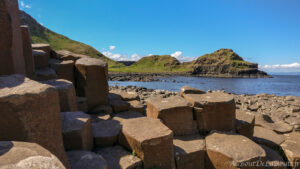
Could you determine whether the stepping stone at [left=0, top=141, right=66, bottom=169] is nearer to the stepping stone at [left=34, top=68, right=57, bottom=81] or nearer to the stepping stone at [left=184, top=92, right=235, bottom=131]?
the stepping stone at [left=184, top=92, right=235, bottom=131]

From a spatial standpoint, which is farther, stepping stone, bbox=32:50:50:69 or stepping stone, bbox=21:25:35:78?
stepping stone, bbox=32:50:50:69

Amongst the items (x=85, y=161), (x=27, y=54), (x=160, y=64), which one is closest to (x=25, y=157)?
(x=85, y=161)

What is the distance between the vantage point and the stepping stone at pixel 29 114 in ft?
6.02

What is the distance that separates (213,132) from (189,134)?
553 millimetres

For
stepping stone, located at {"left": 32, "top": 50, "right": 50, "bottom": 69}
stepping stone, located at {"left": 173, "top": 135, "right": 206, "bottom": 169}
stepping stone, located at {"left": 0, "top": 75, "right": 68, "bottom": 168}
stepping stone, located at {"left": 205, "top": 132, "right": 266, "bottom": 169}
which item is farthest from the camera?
stepping stone, located at {"left": 32, "top": 50, "right": 50, "bottom": 69}

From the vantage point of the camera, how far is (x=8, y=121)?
185 centimetres

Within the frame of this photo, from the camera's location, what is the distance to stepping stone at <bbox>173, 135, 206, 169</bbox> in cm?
335

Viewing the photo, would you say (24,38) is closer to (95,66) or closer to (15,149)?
(95,66)

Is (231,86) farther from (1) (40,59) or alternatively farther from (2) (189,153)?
(1) (40,59)

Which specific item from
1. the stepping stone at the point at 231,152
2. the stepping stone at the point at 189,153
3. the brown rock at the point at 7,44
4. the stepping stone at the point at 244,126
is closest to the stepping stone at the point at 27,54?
the brown rock at the point at 7,44

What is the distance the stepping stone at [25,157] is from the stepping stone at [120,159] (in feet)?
5.28

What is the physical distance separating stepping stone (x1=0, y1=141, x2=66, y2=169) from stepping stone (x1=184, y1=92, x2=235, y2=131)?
339 cm

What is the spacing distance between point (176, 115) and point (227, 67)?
114 meters

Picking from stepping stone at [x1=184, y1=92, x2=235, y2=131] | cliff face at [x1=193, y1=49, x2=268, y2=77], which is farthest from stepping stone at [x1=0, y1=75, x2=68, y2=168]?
cliff face at [x1=193, y1=49, x2=268, y2=77]
